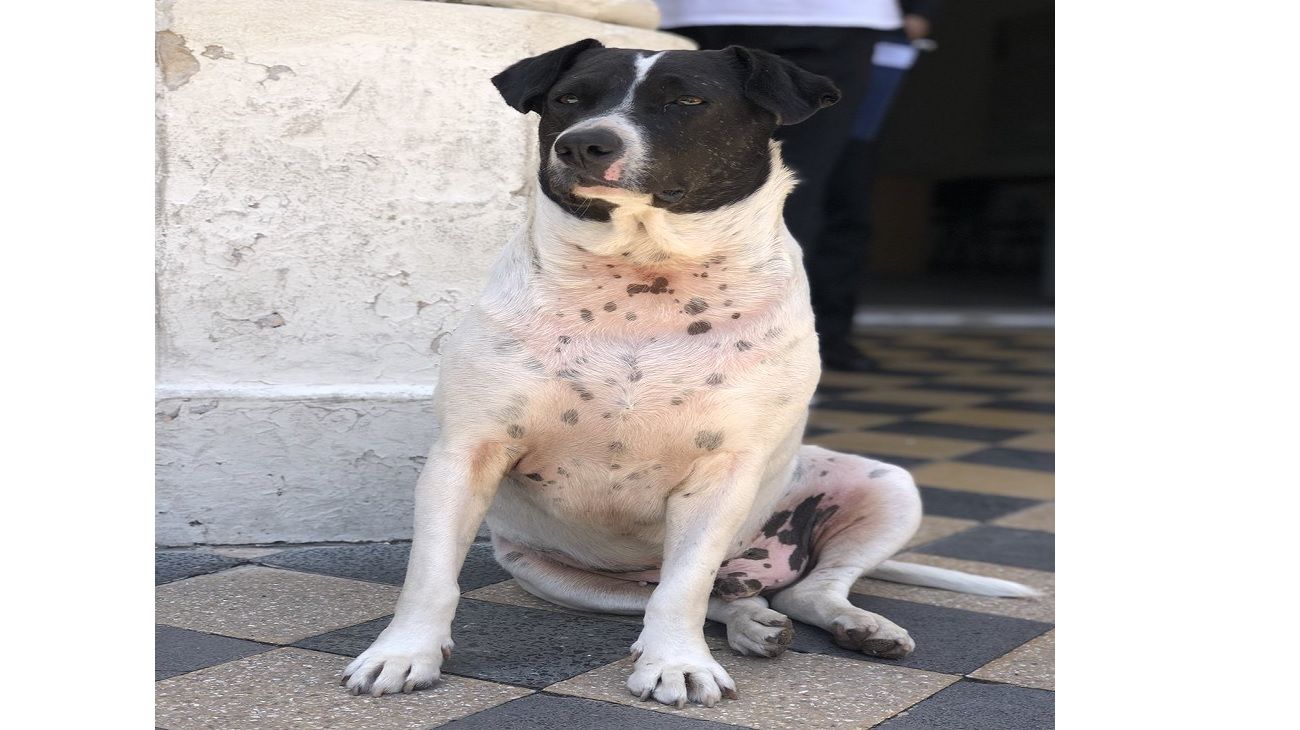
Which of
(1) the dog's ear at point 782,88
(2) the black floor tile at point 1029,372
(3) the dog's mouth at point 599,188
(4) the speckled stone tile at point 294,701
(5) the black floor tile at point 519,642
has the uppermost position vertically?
(1) the dog's ear at point 782,88

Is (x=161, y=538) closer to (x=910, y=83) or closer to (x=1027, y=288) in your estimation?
(x=1027, y=288)

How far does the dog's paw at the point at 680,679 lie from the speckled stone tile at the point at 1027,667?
17.3 inches

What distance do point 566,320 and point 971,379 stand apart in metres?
4.67

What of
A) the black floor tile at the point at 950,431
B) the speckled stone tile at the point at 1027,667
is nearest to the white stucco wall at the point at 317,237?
the speckled stone tile at the point at 1027,667

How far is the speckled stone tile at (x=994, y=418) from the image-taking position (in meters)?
5.22

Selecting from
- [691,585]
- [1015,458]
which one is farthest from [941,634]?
[1015,458]

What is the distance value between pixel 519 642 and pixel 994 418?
3389mm

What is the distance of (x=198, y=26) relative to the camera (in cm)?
290

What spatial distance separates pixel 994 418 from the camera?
539 centimetres

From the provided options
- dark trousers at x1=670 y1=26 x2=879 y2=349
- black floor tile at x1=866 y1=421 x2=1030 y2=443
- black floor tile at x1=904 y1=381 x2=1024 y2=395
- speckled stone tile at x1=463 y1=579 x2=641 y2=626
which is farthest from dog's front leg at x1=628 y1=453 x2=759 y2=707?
black floor tile at x1=904 y1=381 x2=1024 y2=395

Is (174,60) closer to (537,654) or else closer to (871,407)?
(537,654)

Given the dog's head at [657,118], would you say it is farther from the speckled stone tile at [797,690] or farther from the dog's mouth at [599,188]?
the speckled stone tile at [797,690]

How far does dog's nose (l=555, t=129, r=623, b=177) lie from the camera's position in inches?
80.3

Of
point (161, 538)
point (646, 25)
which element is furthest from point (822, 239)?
point (161, 538)
